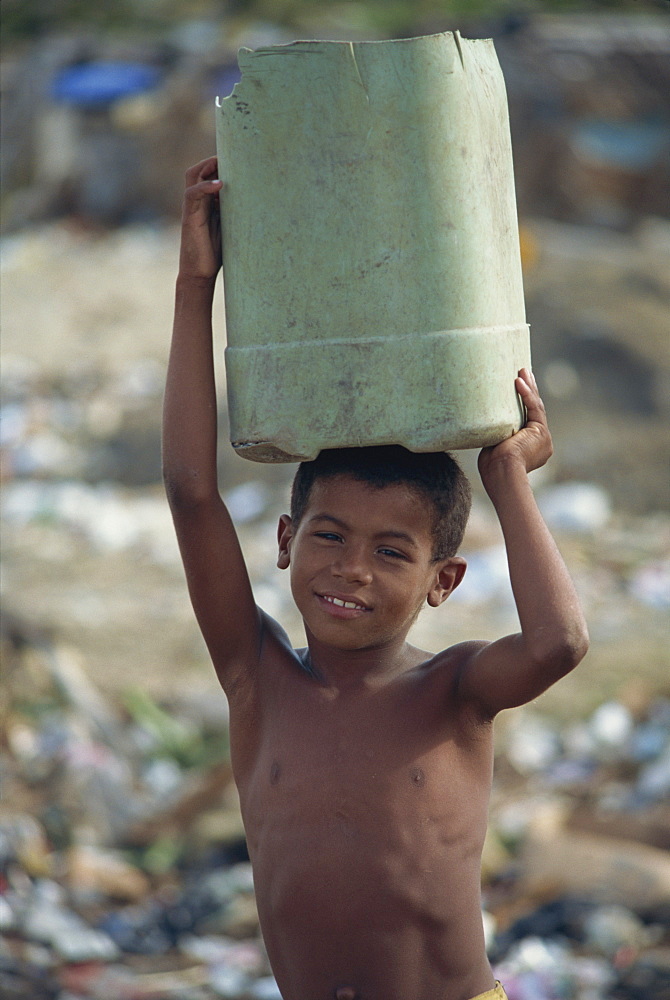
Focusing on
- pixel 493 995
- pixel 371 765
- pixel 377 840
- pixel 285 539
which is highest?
pixel 285 539

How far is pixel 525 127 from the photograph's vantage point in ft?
32.7

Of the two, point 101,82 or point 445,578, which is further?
point 101,82

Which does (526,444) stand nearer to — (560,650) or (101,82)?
(560,650)

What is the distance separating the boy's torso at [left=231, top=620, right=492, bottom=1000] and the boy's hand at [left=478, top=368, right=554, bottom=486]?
324 mm

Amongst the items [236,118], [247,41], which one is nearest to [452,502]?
[236,118]

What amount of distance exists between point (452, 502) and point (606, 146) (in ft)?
29.3

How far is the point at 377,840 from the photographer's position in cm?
178

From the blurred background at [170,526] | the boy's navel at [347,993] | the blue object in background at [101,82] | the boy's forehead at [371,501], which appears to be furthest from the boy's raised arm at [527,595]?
the blue object in background at [101,82]

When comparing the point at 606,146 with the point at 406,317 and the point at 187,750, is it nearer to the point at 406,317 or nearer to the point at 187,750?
the point at 187,750

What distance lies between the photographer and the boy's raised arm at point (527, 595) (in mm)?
1641

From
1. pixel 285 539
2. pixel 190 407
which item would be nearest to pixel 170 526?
pixel 285 539

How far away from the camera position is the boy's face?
1728mm

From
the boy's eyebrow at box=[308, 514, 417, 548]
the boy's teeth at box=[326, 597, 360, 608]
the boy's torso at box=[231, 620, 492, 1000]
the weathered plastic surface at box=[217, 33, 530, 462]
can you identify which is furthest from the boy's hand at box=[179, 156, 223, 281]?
the boy's torso at box=[231, 620, 492, 1000]

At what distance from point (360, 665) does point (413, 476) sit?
317 mm
